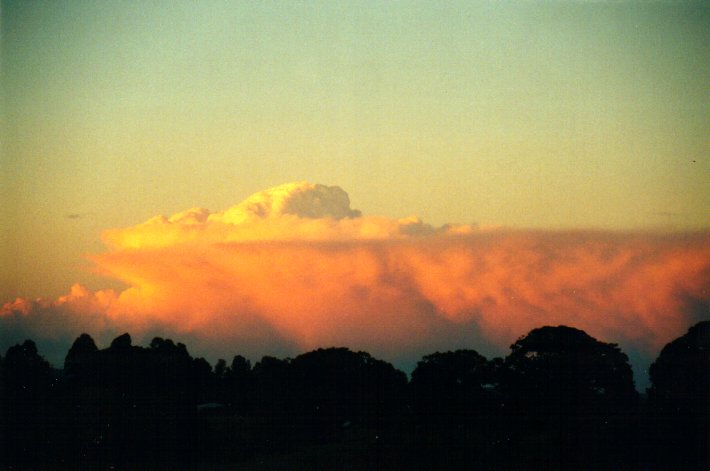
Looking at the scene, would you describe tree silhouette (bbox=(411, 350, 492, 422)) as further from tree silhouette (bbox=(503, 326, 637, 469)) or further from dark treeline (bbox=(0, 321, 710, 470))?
tree silhouette (bbox=(503, 326, 637, 469))

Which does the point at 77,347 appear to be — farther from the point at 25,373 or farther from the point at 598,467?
the point at 598,467

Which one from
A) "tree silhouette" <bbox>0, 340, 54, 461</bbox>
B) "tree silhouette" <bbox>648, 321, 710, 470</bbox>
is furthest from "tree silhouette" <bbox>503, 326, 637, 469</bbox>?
"tree silhouette" <bbox>0, 340, 54, 461</bbox>

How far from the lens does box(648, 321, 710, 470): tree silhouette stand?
31.9 m

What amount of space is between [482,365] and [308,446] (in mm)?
8052

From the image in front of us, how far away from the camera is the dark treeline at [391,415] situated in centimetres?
3350

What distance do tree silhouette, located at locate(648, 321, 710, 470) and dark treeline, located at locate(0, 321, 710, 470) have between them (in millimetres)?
54

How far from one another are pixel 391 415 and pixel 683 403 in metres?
11.2

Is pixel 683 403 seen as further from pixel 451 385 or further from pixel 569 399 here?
pixel 451 385

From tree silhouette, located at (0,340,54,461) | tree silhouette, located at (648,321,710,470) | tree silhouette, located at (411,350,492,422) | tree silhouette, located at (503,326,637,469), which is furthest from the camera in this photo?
tree silhouette, located at (411,350,492,422)

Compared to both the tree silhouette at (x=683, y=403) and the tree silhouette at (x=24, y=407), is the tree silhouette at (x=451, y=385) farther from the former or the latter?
the tree silhouette at (x=24, y=407)

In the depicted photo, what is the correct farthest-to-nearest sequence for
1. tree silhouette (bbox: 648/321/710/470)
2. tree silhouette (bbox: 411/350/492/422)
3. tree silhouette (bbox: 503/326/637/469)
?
1. tree silhouette (bbox: 411/350/492/422)
2. tree silhouette (bbox: 503/326/637/469)
3. tree silhouette (bbox: 648/321/710/470)

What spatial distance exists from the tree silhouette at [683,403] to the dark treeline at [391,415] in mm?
54

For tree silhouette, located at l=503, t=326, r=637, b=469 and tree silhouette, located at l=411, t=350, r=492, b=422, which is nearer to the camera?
tree silhouette, located at l=503, t=326, r=637, b=469

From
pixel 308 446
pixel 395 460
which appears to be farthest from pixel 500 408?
pixel 308 446
